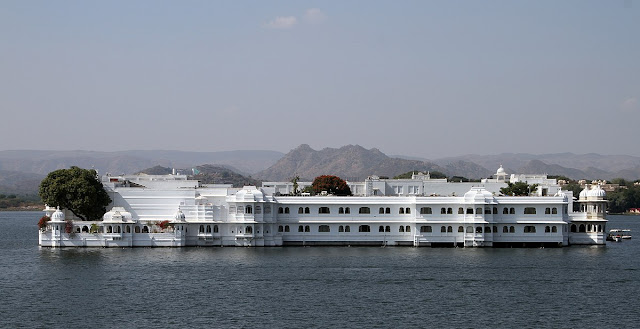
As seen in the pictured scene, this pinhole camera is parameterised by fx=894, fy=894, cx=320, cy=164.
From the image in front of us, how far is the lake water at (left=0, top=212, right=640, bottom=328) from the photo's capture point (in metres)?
44.2

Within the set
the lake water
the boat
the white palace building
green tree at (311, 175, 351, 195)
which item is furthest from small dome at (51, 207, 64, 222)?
the boat

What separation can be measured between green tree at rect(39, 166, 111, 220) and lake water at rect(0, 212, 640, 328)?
20.0 feet

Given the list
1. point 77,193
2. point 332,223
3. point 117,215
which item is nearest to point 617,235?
point 332,223

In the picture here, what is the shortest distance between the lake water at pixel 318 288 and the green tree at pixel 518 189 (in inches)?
884

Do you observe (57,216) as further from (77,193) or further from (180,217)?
(180,217)

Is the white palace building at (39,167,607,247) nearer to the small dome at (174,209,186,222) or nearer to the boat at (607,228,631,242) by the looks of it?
the small dome at (174,209,186,222)

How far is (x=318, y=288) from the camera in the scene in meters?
53.4

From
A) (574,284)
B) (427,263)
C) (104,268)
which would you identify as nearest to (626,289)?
(574,284)

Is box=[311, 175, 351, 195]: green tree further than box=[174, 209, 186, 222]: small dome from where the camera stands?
Yes

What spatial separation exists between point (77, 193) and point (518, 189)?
4699cm

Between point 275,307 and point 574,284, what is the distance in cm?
2006

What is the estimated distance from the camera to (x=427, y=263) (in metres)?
64.9

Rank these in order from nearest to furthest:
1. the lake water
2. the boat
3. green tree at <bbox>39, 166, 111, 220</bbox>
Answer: the lake water, green tree at <bbox>39, 166, 111, 220</bbox>, the boat

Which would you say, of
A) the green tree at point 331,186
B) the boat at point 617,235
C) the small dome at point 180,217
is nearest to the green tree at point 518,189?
the boat at point 617,235
